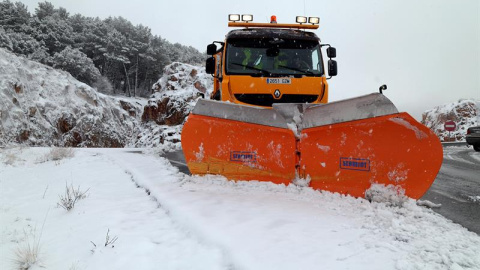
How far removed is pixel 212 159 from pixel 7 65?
23.2 m

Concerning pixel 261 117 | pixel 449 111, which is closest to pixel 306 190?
pixel 261 117

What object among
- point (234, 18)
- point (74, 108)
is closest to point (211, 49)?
point (234, 18)

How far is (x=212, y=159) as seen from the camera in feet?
12.6

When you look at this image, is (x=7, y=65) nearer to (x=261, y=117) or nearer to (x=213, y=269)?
(x=261, y=117)

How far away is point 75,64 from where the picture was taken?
96.3 feet

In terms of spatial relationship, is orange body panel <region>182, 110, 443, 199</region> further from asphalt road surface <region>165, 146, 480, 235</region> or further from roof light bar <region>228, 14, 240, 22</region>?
roof light bar <region>228, 14, 240, 22</region>

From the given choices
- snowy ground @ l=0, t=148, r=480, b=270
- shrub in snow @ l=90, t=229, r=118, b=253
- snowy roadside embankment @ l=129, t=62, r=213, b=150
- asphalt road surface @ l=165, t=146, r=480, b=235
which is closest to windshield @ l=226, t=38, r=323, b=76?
snowy ground @ l=0, t=148, r=480, b=270

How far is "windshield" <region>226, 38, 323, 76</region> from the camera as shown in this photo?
4.98m

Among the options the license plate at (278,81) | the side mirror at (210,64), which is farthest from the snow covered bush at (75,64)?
the license plate at (278,81)

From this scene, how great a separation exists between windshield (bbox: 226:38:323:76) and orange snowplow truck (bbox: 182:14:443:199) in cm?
2

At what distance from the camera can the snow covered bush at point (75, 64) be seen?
94.5 ft

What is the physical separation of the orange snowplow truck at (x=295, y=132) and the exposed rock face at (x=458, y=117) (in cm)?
3477

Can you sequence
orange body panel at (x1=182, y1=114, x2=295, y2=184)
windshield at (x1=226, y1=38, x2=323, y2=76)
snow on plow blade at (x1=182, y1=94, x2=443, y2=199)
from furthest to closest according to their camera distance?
windshield at (x1=226, y1=38, x2=323, y2=76) → orange body panel at (x1=182, y1=114, x2=295, y2=184) → snow on plow blade at (x1=182, y1=94, x2=443, y2=199)

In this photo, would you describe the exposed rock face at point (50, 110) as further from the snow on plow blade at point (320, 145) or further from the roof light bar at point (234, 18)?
the snow on plow blade at point (320, 145)
